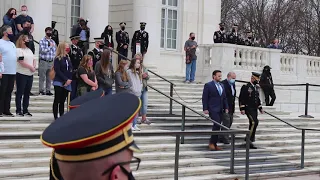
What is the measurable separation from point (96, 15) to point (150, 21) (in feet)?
8.44

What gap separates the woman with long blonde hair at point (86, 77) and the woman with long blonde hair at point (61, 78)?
245 millimetres

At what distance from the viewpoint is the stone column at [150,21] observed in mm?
23469

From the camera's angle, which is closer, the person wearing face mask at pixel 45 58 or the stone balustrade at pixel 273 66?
the person wearing face mask at pixel 45 58

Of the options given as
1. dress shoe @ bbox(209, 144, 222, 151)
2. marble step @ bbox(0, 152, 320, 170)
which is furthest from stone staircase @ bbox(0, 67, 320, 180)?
dress shoe @ bbox(209, 144, 222, 151)

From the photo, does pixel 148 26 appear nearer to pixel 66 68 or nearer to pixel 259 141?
pixel 259 141

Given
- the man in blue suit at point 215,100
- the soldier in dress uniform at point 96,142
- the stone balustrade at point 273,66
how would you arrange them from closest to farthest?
→ the soldier in dress uniform at point 96,142, the man in blue suit at point 215,100, the stone balustrade at point 273,66

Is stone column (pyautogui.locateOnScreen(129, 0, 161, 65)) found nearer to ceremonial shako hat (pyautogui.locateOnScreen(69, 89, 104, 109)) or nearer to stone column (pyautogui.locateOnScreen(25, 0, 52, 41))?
stone column (pyautogui.locateOnScreen(25, 0, 52, 41))

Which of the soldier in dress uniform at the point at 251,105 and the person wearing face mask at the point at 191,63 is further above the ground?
the person wearing face mask at the point at 191,63

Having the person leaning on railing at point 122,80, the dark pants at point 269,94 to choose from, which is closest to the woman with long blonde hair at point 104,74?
the person leaning on railing at point 122,80

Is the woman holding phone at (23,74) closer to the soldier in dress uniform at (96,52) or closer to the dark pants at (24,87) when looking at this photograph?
the dark pants at (24,87)

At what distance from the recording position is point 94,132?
88.4 inches

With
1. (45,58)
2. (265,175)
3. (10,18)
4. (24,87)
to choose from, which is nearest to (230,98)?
(265,175)

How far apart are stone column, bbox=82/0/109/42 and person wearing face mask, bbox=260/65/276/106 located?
5.37 meters

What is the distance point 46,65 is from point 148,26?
882 centimetres
